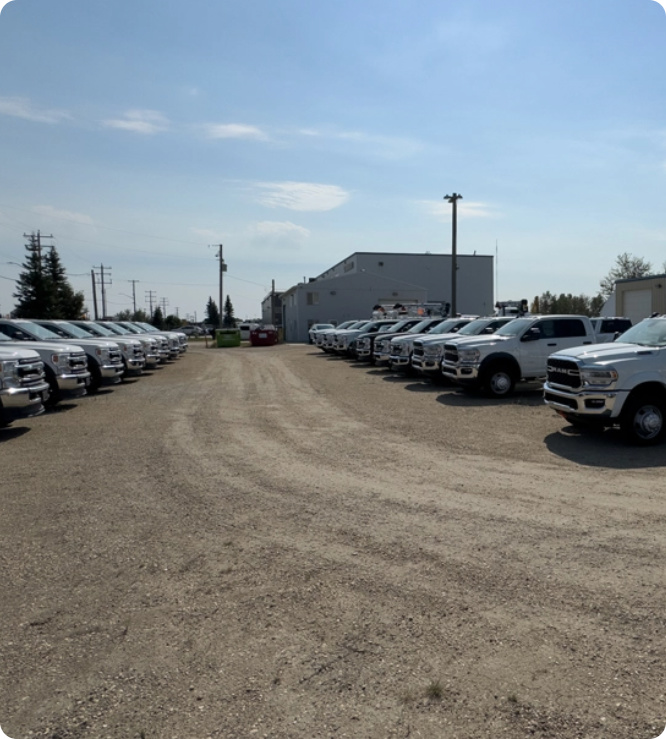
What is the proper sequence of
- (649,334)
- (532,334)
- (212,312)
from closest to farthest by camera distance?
(649,334) < (532,334) < (212,312)

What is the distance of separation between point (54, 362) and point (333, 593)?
10369 millimetres

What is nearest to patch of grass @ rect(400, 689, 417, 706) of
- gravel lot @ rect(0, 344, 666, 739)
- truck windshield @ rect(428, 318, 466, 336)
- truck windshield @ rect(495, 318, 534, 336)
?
gravel lot @ rect(0, 344, 666, 739)

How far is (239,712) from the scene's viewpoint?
2959 millimetres

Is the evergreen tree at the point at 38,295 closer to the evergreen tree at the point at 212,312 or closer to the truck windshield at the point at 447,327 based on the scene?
the truck windshield at the point at 447,327

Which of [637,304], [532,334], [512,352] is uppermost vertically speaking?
[637,304]

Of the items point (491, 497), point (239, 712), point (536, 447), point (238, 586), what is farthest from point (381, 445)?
point (239, 712)

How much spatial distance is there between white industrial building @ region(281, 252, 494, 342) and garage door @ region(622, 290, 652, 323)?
893 inches

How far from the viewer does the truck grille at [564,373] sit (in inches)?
369

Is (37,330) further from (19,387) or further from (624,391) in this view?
(624,391)

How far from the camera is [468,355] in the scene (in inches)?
573

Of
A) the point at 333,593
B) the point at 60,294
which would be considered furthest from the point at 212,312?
the point at 333,593

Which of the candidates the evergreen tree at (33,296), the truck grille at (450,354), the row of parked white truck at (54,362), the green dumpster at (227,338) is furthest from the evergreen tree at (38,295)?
the truck grille at (450,354)

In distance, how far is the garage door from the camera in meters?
32.9

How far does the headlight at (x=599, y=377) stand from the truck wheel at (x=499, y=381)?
529 centimetres
